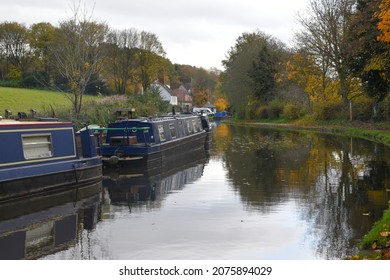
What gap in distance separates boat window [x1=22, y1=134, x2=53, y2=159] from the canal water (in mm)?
1640

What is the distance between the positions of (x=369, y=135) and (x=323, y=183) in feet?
50.8

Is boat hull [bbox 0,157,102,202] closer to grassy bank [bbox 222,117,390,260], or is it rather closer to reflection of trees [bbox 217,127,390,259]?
reflection of trees [bbox 217,127,390,259]

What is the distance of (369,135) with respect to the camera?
2845 cm

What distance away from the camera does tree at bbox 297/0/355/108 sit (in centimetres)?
3553

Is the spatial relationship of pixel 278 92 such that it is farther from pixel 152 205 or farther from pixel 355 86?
pixel 152 205

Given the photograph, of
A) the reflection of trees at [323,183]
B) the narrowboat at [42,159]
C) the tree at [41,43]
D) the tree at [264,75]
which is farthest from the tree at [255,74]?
the narrowboat at [42,159]

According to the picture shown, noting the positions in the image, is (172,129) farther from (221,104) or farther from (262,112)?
(221,104)

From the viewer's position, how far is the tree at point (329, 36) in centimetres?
3553

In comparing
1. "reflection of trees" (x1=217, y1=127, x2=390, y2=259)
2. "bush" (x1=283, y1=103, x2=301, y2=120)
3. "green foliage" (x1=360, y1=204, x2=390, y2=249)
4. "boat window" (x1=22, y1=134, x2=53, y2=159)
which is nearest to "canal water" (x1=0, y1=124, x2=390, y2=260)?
"reflection of trees" (x1=217, y1=127, x2=390, y2=259)

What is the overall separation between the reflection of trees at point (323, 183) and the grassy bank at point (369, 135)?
0.39m

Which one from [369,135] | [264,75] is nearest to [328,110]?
[369,135]

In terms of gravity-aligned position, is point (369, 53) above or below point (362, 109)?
above

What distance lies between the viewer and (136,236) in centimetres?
886

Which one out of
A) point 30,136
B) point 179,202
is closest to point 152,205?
point 179,202
